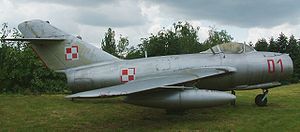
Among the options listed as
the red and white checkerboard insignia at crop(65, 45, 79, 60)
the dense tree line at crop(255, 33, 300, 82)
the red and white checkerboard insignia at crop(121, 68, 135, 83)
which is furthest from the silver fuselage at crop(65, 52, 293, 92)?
the dense tree line at crop(255, 33, 300, 82)

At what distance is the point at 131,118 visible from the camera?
9.84m

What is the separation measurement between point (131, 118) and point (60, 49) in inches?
126

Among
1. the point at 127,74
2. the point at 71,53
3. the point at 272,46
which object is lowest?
the point at 127,74

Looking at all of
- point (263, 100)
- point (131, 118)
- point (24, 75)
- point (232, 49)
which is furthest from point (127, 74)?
point (24, 75)

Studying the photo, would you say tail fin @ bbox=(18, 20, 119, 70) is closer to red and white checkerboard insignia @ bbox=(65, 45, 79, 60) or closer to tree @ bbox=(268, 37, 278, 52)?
red and white checkerboard insignia @ bbox=(65, 45, 79, 60)

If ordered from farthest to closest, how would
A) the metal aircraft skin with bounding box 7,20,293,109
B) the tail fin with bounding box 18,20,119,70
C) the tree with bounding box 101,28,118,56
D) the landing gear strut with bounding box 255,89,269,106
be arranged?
1. the tree with bounding box 101,28,118,56
2. the landing gear strut with bounding box 255,89,269,106
3. the tail fin with bounding box 18,20,119,70
4. the metal aircraft skin with bounding box 7,20,293,109

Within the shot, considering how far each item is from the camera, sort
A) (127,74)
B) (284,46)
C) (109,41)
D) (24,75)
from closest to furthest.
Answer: (127,74) → (24,75) → (284,46) → (109,41)

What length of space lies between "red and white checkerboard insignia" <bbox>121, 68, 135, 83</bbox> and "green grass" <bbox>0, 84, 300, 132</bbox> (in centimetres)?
111

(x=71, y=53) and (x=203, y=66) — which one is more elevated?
(x=71, y=53)

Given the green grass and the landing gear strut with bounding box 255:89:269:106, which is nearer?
the green grass

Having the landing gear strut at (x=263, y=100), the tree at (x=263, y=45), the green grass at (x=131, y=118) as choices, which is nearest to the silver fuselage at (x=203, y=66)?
the landing gear strut at (x=263, y=100)

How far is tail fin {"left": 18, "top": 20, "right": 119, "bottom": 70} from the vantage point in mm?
10734

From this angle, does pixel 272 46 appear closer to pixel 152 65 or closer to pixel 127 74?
pixel 152 65

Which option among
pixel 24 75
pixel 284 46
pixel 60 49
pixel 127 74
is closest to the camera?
pixel 127 74
